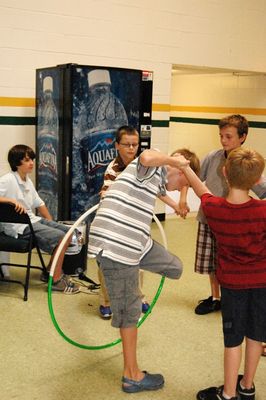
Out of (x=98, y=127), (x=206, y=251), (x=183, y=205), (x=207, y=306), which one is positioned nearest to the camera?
(x=183, y=205)

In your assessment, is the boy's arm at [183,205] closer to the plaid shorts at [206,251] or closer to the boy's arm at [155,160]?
the plaid shorts at [206,251]

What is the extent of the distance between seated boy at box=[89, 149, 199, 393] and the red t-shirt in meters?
0.27

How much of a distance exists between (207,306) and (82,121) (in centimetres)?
224

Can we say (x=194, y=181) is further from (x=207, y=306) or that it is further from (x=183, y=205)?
(x=207, y=306)

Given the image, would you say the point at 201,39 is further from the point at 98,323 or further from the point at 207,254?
the point at 98,323

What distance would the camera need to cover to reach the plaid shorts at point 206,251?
11.6ft

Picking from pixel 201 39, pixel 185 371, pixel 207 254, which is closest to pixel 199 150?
pixel 201 39

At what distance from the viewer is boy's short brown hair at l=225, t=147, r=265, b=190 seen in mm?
2230

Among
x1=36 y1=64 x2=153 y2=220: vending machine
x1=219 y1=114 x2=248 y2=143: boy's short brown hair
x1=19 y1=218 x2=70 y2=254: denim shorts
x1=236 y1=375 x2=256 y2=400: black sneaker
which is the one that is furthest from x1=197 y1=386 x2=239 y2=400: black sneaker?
x1=36 y1=64 x2=153 y2=220: vending machine

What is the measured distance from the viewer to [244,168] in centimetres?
223

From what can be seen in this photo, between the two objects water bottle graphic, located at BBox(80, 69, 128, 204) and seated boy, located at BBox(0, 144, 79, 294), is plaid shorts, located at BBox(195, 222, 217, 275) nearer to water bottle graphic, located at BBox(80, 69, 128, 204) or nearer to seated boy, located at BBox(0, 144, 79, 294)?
seated boy, located at BBox(0, 144, 79, 294)

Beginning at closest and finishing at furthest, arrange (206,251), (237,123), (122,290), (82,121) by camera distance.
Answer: (122,290)
(237,123)
(206,251)
(82,121)

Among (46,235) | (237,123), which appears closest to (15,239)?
(46,235)

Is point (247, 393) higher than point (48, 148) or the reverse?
the reverse
